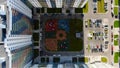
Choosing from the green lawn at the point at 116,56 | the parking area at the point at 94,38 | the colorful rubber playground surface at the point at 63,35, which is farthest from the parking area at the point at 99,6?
the green lawn at the point at 116,56

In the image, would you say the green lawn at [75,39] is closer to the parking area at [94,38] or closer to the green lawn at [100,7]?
the parking area at [94,38]

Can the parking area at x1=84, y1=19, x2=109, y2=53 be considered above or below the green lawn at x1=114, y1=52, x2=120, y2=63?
above

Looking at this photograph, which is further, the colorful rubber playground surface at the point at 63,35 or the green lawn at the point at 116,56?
the green lawn at the point at 116,56

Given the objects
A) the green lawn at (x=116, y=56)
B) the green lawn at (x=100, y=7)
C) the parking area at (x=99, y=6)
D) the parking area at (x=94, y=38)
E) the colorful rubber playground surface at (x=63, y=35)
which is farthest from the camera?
the green lawn at (x=100, y=7)

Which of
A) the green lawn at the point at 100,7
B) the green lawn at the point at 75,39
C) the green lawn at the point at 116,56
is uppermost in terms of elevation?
the green lawn at the point at 100,7

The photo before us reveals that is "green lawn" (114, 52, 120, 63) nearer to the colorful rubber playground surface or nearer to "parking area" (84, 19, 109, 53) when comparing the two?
"parking area" (84, 19, 109, 53)

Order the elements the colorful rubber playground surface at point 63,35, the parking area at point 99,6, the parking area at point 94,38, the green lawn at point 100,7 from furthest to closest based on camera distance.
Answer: the green lawn at point 100,7 < the parking area at point 99,6 < the parking area at point 94,38 < the colorful rubber playground surface at point 63,35

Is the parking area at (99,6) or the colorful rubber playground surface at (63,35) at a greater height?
the parking area at (99,6)

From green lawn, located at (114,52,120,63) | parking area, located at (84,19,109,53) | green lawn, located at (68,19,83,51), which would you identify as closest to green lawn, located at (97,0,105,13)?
parking area, located at (84,19,109,53)

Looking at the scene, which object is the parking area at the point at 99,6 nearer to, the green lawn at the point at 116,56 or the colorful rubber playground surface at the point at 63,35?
the colorful rubber playground surface at the point at 63,35
